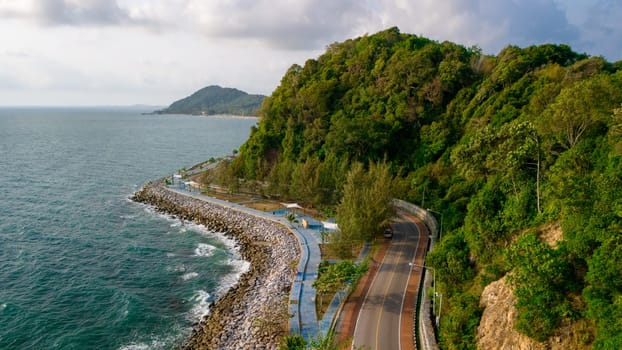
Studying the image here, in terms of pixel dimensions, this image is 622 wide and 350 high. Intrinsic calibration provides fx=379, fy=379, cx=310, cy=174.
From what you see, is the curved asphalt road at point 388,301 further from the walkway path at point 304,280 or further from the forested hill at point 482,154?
the walkway path at point 304,280

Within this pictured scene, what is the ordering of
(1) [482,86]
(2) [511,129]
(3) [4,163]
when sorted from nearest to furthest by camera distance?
(2) [511,129] → (1) [482,86] → (3) [4,163]

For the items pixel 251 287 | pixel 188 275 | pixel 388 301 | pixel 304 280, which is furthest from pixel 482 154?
pixel 188 275

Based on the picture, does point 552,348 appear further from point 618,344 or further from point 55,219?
point 55,219

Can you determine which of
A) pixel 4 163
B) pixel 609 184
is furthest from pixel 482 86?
pixel 4 163

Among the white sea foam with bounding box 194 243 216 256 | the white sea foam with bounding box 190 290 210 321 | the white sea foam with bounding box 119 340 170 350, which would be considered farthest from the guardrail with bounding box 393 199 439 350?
the white sea foam with bounding box 194 243 216 256

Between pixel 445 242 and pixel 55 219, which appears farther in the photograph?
pixel 55 219

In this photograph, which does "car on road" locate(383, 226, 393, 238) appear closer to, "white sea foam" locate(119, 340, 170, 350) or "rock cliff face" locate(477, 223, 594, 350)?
"rock cliff face" locate(477, 223, 594, 350)
